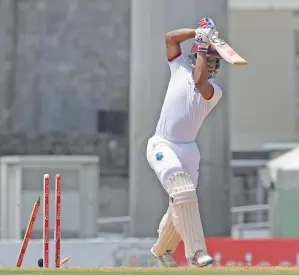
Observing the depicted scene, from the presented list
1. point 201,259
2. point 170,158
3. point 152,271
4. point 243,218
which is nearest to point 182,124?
point 170,158

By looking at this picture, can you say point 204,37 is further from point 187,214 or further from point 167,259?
point 167,259

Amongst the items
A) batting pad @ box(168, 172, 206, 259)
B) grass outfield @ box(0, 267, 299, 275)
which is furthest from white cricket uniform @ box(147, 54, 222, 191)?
grass outfield @ box(0, 267, 299, 275)

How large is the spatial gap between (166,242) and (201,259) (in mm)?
487

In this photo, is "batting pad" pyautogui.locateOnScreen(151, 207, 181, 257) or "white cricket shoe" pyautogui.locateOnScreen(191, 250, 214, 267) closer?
"white cricket shoe" pyautogui.locateOnScreen(191, 250, 214, 267)

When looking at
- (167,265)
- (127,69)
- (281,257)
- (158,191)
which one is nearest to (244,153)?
(127,69)

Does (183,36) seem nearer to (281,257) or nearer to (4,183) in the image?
(281,257)

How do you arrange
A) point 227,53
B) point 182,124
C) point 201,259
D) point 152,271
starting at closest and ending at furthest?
point 152,271, point 227,53, point 201,259, point 182,124

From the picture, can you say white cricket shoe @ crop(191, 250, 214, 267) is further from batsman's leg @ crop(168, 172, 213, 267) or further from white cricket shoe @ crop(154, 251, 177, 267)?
white cricket shoe @ crop(154, 251, 177, 267)

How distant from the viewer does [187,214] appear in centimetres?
793

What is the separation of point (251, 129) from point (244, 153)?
1.99ft

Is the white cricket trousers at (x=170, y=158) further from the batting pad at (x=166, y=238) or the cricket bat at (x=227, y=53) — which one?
the cricket bat at (x=227, y=53)

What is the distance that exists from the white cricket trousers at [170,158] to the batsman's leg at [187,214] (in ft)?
0.21

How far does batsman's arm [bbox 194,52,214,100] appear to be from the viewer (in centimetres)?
791

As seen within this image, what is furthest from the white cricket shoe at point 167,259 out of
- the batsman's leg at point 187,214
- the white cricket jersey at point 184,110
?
the white cricket jersey at point 184,110
